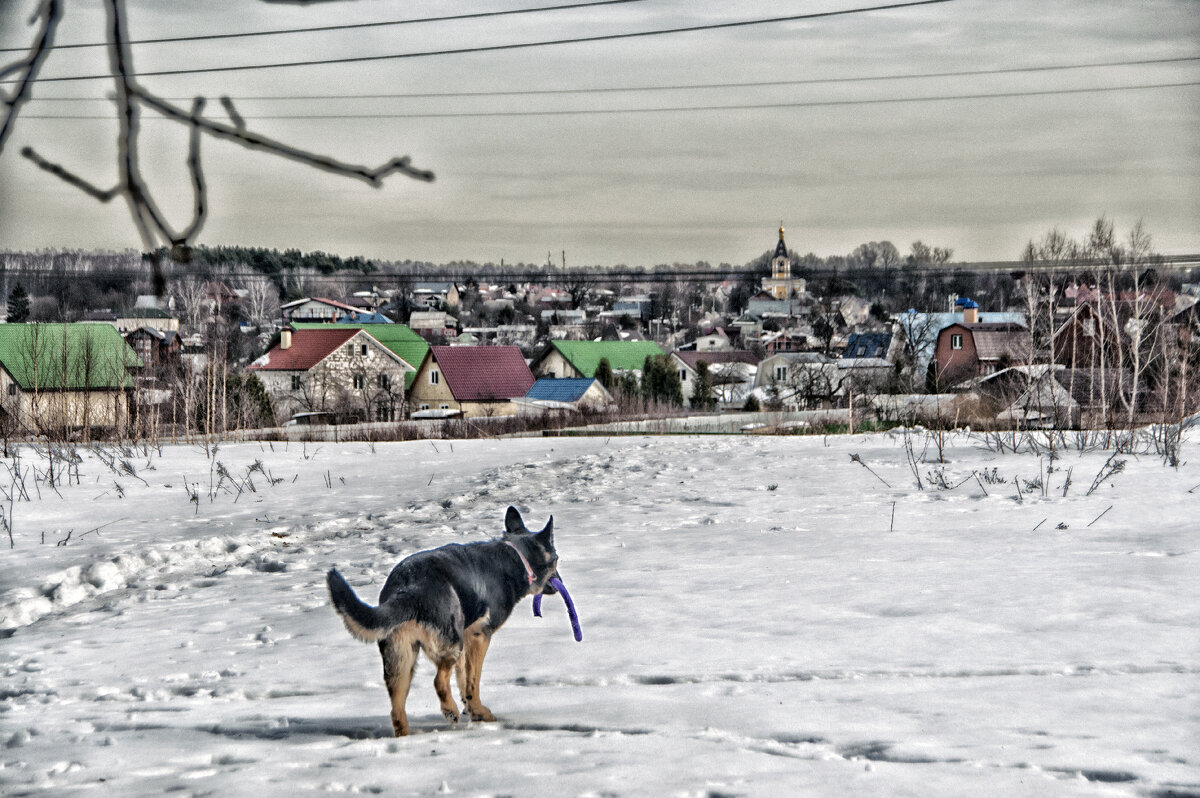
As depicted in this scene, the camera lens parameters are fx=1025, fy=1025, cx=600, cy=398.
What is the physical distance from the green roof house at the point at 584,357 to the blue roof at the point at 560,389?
15.6 ft

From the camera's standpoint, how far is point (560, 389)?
4375 centimetres

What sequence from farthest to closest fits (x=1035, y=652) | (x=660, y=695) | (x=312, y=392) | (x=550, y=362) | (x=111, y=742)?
(x=550, y=362)
(x=312, y=392)
(x=1035, y=652)
(x=660, y=695)
(x=111, y=742)

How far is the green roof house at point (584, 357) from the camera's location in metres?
50.9

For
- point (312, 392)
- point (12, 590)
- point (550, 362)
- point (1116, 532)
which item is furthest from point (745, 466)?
point (550, 362)

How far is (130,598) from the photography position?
22.2 feet

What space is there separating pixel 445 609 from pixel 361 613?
0.38 m

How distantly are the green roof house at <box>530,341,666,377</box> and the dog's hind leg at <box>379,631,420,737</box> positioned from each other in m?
45.8

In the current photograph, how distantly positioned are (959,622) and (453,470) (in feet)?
32.9

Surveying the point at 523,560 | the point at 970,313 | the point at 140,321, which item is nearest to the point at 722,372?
the point at 970,313

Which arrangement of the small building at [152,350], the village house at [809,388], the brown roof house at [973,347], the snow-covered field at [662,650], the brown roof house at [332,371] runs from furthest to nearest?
the brown roof house at [973,347], the brown roof house at [332,371], the village house at [809,388], the small building at [152,350], the snow-covered field at [662,650]

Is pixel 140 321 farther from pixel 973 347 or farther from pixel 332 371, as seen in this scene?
pixel 973 347

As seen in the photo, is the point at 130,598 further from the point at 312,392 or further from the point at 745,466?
the point at 312,392

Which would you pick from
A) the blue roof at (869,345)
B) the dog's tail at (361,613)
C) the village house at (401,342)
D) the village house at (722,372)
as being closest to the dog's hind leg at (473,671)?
the dog's tail at (361,613)

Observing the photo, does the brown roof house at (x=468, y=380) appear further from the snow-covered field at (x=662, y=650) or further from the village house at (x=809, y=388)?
the snow-covered field at (x=662, y=650)
